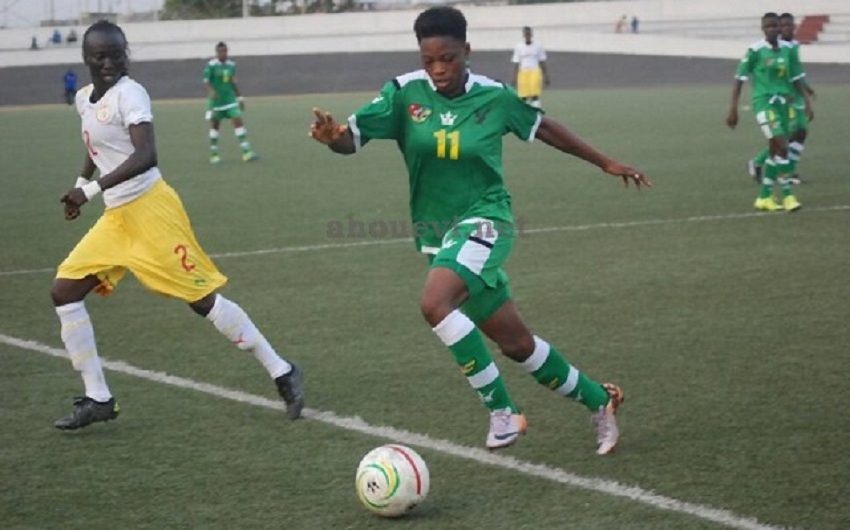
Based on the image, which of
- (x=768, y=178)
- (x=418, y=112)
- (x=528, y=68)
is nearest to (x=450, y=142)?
(x=418, y=112)

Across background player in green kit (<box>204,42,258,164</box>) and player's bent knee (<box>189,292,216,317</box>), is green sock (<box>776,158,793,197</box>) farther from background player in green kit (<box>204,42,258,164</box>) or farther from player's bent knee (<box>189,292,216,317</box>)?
background player in green kit (<box>204,42,258,164</box>)

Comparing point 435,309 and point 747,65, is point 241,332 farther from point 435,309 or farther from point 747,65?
point 747,65

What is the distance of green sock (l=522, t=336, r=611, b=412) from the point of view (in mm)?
6523

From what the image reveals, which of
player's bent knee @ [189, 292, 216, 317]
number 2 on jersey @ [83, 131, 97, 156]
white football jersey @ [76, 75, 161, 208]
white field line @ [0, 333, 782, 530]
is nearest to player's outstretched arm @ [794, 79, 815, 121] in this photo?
white field line @ [0, 333, 782, 530]

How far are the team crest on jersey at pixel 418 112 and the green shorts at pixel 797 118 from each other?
1053 cm

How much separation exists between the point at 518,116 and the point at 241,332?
1.98 meters

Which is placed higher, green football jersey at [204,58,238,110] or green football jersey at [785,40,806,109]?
green football jersey at [785,40,806,109]

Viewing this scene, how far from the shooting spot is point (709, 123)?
30.7 metres

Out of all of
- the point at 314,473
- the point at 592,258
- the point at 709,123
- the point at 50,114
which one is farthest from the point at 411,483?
the point at 50,114

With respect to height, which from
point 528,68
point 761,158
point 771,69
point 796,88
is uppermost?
point 771,69

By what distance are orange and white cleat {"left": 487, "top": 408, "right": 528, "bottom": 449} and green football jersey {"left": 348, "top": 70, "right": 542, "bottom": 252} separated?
33.3 inches

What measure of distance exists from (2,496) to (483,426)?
2.32 metres

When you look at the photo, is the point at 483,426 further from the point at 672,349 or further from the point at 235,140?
the point at 235,140

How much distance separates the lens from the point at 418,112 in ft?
21.3
